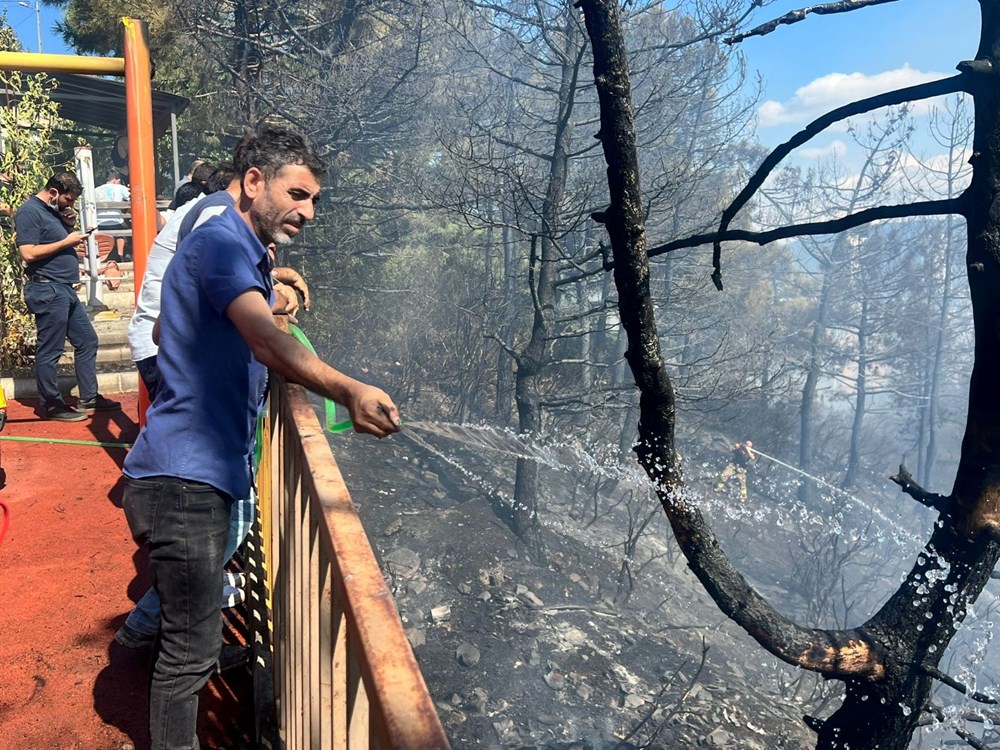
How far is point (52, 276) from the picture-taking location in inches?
223

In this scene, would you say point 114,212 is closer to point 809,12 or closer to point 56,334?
point 56,334

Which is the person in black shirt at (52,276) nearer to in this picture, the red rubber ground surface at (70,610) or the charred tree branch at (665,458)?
the red rubber ground surface at (70,610)

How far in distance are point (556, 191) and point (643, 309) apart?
7695 millimetres

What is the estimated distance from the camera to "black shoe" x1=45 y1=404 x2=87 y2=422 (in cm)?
609

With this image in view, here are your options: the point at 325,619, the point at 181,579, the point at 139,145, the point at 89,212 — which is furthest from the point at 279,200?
the point at 89,212

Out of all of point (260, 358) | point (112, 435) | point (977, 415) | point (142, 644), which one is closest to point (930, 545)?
point (977, 415)

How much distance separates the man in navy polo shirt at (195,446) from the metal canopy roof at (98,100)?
385 inches

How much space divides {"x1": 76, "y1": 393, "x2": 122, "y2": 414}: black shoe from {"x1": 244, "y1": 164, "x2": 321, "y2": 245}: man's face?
492 centimetres

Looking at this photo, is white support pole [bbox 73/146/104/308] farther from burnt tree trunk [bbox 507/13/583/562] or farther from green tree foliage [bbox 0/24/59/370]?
burnt tree trunk [bbox 507/13/583/562]

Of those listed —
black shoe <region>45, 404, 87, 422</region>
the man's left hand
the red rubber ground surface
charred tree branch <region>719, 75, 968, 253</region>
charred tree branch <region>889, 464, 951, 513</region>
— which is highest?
charred tree branch <region>719, 75, 968, 253</region>

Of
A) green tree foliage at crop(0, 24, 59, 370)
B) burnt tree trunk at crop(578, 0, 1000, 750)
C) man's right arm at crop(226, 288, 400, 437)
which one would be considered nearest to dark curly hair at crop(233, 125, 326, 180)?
man's right arm at crop(226, 288, 400, 437)

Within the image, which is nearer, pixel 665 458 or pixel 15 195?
pixel 665 458

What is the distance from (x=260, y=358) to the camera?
1.71 meters

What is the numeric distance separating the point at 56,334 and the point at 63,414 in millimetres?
770
